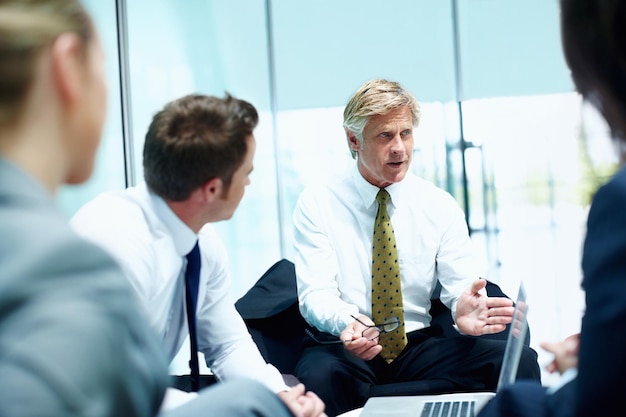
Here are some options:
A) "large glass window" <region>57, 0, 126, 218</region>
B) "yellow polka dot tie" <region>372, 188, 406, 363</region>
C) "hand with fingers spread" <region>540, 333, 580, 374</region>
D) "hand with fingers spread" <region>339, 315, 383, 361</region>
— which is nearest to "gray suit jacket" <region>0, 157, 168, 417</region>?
"hand with fingers spread" <region>540, 333, 580, 374</region>

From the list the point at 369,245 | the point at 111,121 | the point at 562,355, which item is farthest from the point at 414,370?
the point at 111,121

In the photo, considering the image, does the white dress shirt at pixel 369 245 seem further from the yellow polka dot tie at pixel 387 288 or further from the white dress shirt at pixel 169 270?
A: the white dress shirt at pixel 169 270

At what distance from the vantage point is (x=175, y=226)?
1705mm

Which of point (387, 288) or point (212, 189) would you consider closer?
point (212, 189)

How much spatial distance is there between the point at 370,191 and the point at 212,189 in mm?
1091

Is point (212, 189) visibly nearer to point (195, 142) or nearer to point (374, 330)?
point (195, 142)

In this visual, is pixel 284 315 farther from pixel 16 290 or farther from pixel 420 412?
pixel 16 290

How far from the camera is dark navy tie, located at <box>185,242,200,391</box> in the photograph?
1713 mm

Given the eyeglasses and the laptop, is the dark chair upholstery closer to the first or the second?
the eyeglasses

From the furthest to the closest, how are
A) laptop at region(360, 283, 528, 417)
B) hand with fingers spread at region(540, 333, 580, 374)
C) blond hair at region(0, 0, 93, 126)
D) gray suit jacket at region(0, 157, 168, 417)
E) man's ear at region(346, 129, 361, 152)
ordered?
man's ear at region(346, 129, 361, 152), laptop at region(360, 283, 528, 417), hand with fingers spread at region(540, 333, 580, 374), blond hair at region(0, 0, 93, 126), gray suit jacket at region(0, 157, 168, 417)

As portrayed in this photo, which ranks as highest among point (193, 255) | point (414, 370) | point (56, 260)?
point (56, 260)

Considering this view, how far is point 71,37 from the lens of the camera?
747 millimetres

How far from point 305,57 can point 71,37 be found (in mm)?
4563

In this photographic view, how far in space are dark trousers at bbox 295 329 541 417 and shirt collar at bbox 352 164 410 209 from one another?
556 mm
